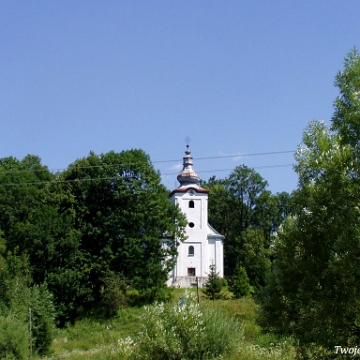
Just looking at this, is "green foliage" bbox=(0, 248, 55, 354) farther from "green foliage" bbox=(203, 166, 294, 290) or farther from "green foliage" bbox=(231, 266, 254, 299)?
"green foliage" bbox=(203, 166, 294, 290)

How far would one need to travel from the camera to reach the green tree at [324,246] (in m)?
8.49

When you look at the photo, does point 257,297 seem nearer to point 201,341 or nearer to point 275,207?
point 201,341

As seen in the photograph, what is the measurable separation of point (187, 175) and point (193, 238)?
6.14m

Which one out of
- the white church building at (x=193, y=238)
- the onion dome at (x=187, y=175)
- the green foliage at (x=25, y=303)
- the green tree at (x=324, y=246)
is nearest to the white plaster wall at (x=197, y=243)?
the white church building at (x=193, y=238)

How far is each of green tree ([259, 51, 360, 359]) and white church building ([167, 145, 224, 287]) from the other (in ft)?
120

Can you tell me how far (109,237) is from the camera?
3644 centimetres

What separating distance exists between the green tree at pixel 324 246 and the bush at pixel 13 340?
1505 centimetres

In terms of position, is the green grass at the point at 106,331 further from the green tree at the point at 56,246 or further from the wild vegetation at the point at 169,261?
the green tree at the point at 56,246

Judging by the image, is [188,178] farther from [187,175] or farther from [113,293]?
[113,293]

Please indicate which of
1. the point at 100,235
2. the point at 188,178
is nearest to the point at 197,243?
the point at 188,178

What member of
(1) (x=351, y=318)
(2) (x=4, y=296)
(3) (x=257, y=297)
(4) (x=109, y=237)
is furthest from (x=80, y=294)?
(1) (x=351, y=318)

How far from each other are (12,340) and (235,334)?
1030 cm

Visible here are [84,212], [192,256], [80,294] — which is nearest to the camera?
[80,294]

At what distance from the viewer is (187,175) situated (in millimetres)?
49812
